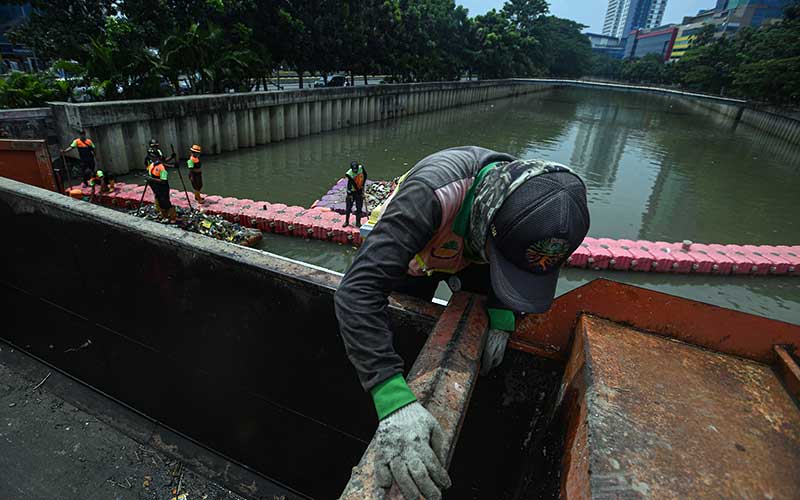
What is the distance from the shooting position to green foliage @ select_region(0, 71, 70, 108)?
952 centimetres

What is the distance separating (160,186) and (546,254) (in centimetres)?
723

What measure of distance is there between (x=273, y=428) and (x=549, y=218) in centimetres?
235

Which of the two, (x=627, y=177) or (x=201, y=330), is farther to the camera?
(x=627, y=177)

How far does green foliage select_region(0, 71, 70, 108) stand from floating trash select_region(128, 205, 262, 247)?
200 inches

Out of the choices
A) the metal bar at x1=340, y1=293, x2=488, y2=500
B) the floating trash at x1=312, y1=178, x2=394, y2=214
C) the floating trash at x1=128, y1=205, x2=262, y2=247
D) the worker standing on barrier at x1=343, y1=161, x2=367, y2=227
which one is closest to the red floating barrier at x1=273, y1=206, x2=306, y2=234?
the floating trash at x1=128, y1=205, x2=262, y2=247

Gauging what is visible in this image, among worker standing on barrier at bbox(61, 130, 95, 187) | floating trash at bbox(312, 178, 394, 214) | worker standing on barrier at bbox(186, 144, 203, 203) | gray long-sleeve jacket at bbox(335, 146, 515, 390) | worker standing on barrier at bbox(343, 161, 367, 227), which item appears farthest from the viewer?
floating trash at bbox(312, 178, 394, 214)

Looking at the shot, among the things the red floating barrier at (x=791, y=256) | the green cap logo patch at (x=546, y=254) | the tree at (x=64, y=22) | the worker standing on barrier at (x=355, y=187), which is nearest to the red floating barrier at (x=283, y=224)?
the worker standing on barrier at (x=355, y=187)

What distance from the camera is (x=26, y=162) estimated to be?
480 centimetres

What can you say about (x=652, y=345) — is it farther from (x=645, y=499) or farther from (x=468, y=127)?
(x=468, y=127)

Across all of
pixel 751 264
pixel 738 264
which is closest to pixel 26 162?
pixel 738 264

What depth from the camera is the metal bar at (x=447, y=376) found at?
1210mm

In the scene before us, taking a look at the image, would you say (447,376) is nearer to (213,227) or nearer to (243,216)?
(213,227)

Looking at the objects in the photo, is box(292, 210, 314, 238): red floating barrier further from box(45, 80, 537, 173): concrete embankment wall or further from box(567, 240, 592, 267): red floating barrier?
box(45, 80, 537, 173): concrete embankment wall

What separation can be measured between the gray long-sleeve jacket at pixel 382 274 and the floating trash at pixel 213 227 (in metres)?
5.85
